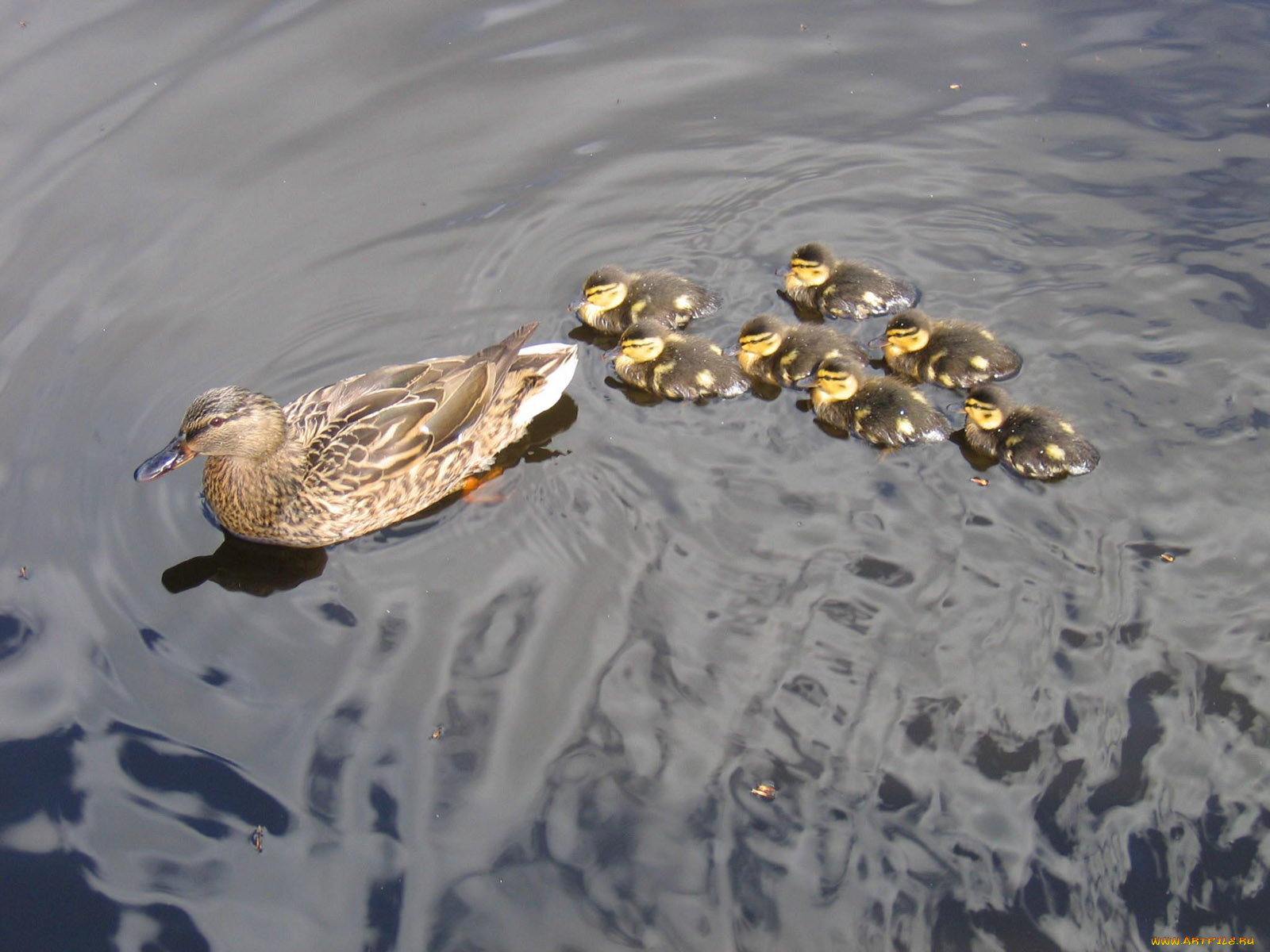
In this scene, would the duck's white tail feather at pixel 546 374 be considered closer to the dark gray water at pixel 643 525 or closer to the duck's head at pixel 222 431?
the dark gray water at pixel 643 525

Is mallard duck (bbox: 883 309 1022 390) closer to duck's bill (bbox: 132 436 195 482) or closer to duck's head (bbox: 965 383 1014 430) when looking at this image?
duck's head (bbox: 965 383 1014 430)

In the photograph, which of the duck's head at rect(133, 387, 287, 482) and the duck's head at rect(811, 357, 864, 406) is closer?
the duck's head at rect(133, 387, 287, 482)

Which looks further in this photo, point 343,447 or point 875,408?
point 875,408

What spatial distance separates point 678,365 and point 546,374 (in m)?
0.53

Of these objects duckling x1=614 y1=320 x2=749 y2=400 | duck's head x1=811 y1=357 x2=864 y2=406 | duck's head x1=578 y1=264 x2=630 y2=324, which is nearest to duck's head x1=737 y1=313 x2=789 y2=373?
duckling x1=614 y1=320 x2=749 y2=400

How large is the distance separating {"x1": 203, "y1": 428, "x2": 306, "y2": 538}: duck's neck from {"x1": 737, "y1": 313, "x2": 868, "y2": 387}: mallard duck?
182 centimetres

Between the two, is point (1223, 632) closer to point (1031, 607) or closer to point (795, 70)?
point (1031, 607)

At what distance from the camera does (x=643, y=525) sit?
12.7 ft

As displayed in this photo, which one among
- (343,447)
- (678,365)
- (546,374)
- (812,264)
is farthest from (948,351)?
(343,447)

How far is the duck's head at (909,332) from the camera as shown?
4.32 meters

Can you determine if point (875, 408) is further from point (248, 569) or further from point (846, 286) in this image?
point (248, 569)

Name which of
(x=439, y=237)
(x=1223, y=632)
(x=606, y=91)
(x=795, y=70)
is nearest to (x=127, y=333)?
(x=439, y=237)

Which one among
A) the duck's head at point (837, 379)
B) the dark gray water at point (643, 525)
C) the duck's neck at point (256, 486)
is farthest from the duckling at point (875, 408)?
the duck's neck at point (256, 486)

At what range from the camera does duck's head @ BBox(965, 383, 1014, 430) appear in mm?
3955
